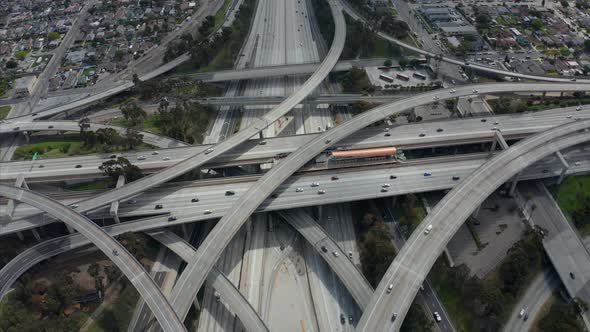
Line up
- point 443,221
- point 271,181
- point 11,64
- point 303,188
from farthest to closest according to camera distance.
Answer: point 11,64 < point 303,188 < point 271,181 < point 443,221

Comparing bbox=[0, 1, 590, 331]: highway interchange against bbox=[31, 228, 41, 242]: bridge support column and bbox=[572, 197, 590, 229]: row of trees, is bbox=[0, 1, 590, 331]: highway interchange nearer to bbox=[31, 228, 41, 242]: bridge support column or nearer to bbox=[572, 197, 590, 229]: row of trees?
bbox=[31, 228, 41, 242]: bridge support column

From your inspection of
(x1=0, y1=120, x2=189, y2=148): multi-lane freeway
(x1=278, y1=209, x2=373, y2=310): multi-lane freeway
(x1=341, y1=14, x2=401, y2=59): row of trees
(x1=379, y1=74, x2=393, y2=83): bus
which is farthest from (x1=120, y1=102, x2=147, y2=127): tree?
(x1=379, y1=74, x2=393, y2=83): bus

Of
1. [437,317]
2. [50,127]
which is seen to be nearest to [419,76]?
[437,317]

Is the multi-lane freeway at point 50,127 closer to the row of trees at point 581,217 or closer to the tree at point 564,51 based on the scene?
the row of trees at point 581,217

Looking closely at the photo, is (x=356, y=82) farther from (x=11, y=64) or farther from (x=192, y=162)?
(x=11, y=64)

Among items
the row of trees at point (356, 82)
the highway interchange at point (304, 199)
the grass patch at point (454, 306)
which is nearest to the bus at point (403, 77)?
the row of trees at point (356, 82)

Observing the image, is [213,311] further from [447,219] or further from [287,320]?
[447,219]
